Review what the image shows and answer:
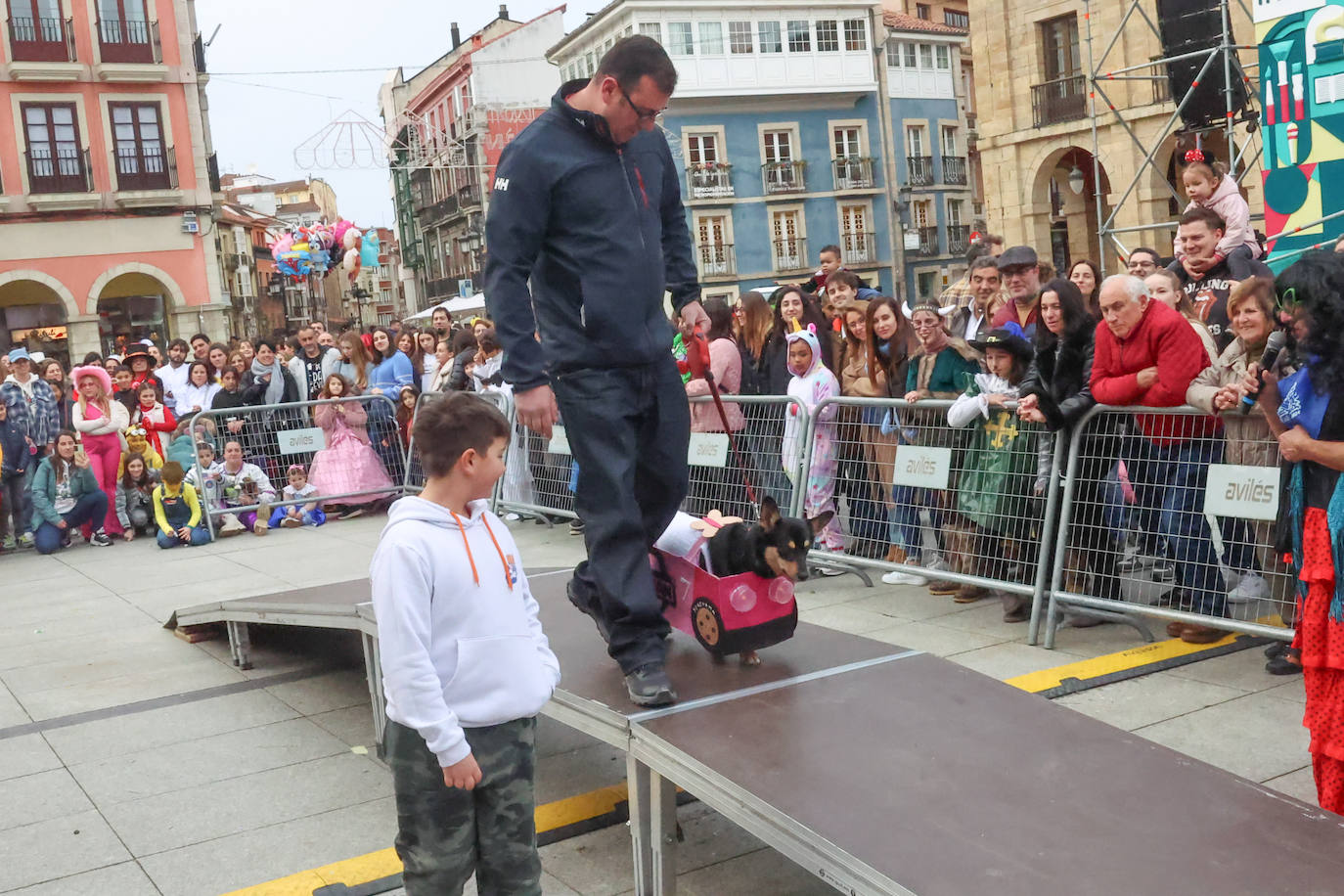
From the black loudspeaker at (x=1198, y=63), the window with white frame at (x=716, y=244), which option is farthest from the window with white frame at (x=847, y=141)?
the black loudspeaker at (x=1198, y=63)

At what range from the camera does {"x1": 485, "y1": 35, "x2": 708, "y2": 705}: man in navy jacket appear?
3.83 meters

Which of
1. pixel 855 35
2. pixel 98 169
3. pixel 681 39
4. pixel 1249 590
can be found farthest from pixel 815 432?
pixel 855 35

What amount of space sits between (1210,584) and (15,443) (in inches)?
428

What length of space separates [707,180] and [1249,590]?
41410mm

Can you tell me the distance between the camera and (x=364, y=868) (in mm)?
3854

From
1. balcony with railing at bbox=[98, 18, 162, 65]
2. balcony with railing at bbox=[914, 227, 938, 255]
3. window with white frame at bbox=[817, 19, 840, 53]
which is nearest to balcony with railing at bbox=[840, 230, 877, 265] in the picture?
balcony with railing at bbox=[914, 227, 938, 255]

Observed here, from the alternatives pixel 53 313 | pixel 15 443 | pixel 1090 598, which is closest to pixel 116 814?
pixel 1090 598

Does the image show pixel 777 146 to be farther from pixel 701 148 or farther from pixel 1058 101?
pixel 1058 101

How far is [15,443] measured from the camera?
38.7 ft

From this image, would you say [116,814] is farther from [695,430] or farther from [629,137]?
[695,430]

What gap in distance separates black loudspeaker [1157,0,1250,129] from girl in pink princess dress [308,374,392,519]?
10826mm

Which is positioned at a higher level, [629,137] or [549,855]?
Answer: [629,137]

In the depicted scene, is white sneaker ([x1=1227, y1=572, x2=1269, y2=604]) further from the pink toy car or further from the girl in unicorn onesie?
the girl in unicorn onesie

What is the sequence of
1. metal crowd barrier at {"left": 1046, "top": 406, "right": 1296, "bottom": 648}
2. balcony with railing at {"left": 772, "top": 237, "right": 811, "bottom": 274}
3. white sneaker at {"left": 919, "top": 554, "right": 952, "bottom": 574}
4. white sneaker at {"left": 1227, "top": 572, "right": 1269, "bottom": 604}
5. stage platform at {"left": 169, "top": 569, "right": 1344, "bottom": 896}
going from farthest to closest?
balcony with railing at {"left": 772, "top": 237, "right": 811, "bottom": 274}, white sneaker at {"left": 919, "top": 554, "right": 952, "bottom": 574}, white sneaker at {"left": 1227, "top": 572, "right": 1269, "bottom": 604}, metal crowd barrier at {"left": 1046, "top": 406, "right": 1296, "bottom": 648}, stage platform at {"left": 169, "top": 569, "right": 1344, "bottom": 896}
